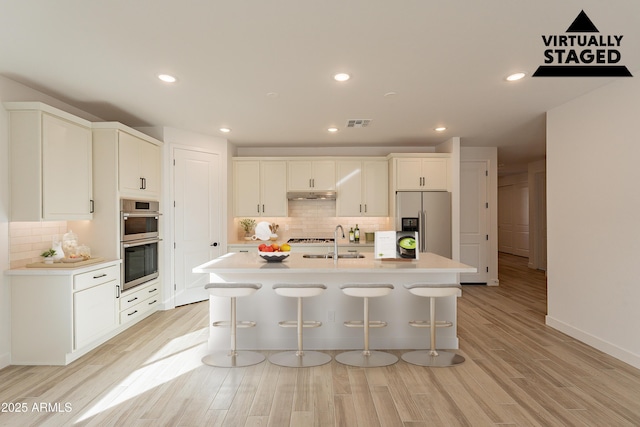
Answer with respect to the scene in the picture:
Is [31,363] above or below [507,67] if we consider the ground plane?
below

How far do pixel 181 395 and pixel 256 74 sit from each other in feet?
8.92

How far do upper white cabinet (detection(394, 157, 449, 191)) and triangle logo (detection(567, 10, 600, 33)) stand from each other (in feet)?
12.0

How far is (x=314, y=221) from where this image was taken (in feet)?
22.1

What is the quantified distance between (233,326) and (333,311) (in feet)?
3.27

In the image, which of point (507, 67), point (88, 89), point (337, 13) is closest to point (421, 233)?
point (507, 67)

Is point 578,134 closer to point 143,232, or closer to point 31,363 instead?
point 143,232

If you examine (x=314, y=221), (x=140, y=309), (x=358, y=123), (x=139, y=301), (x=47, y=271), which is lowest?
(x=140, y=309)

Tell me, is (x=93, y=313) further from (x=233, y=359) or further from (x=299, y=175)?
(x=299, y=175)

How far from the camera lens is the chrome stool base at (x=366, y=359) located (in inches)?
129

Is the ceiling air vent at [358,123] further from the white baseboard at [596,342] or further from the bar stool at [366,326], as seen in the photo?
the white baseboard at [596,342]

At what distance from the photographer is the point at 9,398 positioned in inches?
108

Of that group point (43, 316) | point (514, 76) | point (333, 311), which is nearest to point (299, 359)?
point (333, 311)

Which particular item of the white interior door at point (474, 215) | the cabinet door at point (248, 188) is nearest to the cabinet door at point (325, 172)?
the cabinet door at point (248, 188)

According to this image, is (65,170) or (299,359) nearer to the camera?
(299,359)
